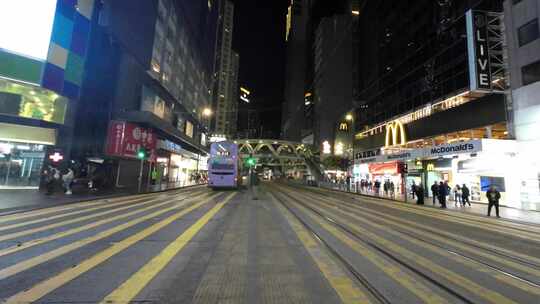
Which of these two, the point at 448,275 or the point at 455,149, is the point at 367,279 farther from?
the point at 455,149

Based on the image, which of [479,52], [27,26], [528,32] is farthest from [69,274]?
[528,32]

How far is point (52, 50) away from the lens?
64.3ft

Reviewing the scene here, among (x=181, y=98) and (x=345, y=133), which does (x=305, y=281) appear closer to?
(x=181, y=98)

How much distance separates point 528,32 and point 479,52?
312 cm

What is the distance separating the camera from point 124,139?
27.6 meters

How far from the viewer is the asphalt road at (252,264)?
4.07 m

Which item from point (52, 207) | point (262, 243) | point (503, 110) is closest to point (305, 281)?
point (262, 243)

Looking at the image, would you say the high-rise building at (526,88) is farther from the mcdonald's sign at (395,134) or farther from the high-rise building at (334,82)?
the high-rise building at (334,82)

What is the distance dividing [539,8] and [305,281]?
27.0m

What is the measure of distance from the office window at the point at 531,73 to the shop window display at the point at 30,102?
3451 cm

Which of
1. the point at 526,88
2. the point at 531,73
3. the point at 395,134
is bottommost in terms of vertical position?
the point at 395,134

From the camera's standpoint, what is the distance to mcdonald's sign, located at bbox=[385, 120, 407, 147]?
35.6 metres

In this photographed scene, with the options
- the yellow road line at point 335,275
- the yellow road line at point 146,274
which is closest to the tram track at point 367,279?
the yellow road line at point 335,275

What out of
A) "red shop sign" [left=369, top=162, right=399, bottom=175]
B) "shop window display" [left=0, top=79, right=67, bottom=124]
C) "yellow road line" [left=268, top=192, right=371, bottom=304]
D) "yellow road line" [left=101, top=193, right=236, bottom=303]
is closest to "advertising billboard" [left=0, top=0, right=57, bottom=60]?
"shop window display" [left=0, top=79, right=67, bottom=124]
